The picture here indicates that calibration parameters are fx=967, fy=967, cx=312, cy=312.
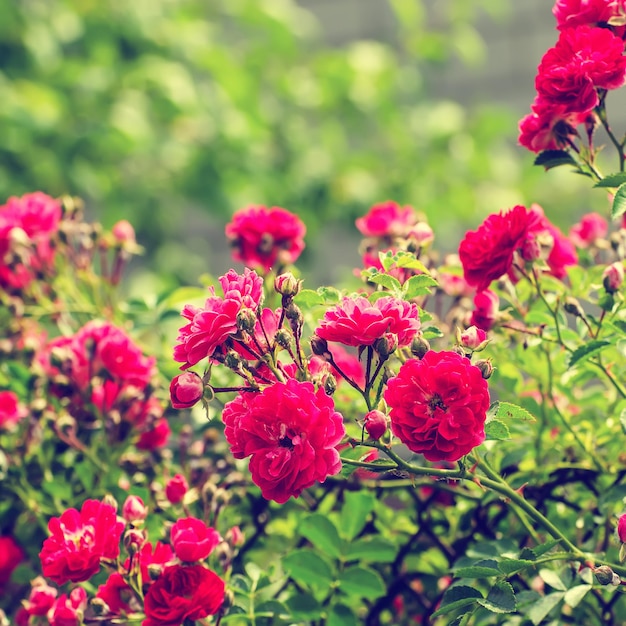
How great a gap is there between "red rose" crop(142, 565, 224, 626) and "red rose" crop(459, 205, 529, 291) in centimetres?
35

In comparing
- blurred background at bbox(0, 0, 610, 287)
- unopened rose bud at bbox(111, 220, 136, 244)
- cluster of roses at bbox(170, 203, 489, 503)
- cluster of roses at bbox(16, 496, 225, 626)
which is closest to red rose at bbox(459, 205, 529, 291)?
cluster of roses at bbox(170, 203, 489, 503)

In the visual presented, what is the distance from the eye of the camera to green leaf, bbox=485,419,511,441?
30.0 inches

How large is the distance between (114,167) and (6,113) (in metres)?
0.55

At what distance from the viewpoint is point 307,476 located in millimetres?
713

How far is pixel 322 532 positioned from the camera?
981 millimetres

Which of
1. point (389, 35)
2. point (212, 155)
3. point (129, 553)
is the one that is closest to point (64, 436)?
point (129, 553)

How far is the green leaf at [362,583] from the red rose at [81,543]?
24 cm

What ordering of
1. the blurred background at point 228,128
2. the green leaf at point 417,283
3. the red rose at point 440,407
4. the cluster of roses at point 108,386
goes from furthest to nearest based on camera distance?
the blurred background at point 228,128 → the cluster of roses at point 108,386 → the green leaf at point 417,283 → the red rose at point 440,407

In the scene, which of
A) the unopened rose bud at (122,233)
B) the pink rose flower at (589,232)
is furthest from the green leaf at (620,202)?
the unopened rose bud at (122,233)

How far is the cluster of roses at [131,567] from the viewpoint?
831 millimetres

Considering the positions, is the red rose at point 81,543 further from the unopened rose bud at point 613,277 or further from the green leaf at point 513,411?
the unopened rose bud at point 613,277

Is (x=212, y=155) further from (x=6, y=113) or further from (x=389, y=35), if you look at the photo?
(x=389, y=35)

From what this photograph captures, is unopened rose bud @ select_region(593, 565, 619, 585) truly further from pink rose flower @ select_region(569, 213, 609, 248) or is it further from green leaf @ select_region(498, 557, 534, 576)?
pink rose flower @ select_region(569, 213, 609, 248)

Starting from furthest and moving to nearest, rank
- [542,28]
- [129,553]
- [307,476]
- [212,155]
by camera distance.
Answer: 1. [542,28]
2. [212,155]
3. [129,553]
4. [307,476]
